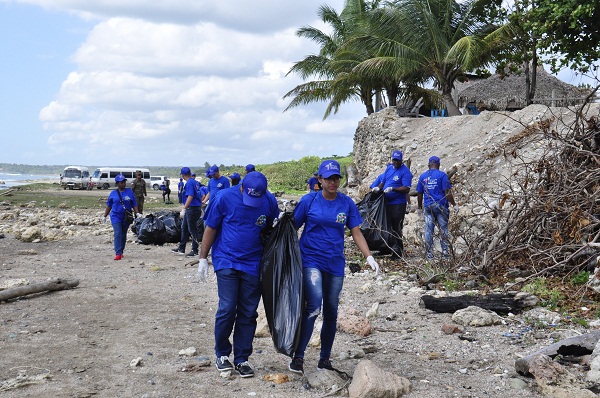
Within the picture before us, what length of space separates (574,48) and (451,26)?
549cm

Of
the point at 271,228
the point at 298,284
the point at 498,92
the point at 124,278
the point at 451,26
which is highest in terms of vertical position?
the point at 451,26

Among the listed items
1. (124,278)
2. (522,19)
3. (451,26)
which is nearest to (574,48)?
(522,19)

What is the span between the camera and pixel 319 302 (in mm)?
5027

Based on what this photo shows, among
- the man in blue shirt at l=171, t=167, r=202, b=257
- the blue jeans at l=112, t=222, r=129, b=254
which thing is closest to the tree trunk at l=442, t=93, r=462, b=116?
the man in blue shirt at l=171, t=167, r=202, b=257

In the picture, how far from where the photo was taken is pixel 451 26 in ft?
83.7

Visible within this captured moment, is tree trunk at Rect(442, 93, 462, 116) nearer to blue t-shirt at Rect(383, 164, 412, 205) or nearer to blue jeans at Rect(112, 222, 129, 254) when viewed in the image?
blue t-shirt at Rect(383, 164, 412, 205)

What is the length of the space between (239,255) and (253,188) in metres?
0.51

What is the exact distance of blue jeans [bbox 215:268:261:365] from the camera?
517cm

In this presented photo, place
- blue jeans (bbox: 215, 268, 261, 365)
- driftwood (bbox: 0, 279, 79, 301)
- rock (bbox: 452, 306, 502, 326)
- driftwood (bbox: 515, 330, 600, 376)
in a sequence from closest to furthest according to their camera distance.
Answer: blue jeans (bbox: 215, 268, 261, 365), driftwood (bbox: 515, 330, 600, 376), rock (bbox: 452, 306, 502, 326), driftwood (bbox: 0, 279, 79, 301)

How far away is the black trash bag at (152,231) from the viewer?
1438 centimetres

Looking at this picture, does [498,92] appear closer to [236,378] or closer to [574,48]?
[574,48]

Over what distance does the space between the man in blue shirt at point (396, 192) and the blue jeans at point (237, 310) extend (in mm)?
5329

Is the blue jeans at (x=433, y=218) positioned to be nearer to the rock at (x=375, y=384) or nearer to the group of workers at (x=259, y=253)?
the group of workers at (x=259, y=253)

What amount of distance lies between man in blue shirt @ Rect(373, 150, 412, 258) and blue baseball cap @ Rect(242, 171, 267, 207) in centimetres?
529
